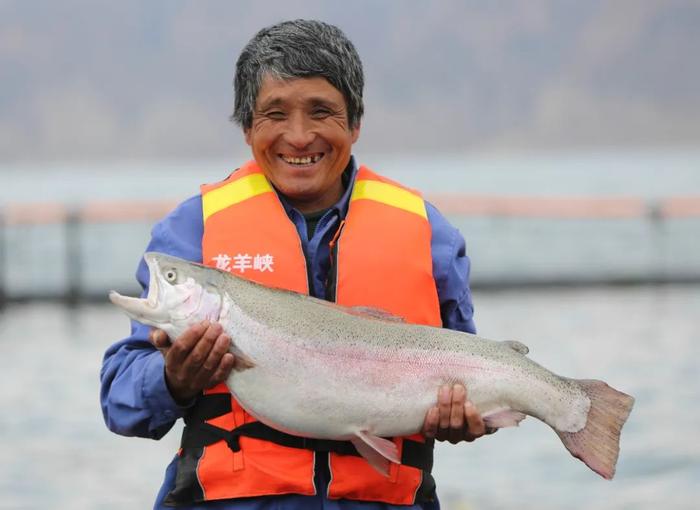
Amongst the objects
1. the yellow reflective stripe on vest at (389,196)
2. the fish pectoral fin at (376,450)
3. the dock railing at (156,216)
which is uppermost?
the dock railing at (156,216)

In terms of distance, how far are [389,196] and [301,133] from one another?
0.43 meters

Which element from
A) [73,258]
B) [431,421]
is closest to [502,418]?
[431,421]

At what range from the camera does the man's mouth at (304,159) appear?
398cm

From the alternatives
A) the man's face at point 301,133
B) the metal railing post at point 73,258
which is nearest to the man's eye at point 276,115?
the man's face at point 301,133

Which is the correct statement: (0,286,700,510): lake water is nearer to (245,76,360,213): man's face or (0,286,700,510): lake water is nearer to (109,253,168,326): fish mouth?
(245,76,360,213): man's face

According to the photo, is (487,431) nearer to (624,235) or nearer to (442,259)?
(442,259)

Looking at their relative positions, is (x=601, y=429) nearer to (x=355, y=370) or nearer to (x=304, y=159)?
(x=355, y=370)

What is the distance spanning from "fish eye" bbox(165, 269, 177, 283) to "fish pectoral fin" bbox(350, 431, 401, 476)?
668mm

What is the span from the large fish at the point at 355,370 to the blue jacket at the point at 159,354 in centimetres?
21

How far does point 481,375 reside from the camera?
149 inches

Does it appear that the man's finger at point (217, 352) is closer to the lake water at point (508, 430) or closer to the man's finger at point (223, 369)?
the man's finger at point (223, 369)

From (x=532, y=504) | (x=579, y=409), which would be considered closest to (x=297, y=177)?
(x=579, y=409)

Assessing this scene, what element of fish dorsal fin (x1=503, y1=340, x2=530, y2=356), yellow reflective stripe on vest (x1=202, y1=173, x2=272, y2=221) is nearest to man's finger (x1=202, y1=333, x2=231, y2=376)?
yellow reflective stripe on vest (x1=202, y1=173, x2=272, y2=221)

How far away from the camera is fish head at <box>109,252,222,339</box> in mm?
3635
